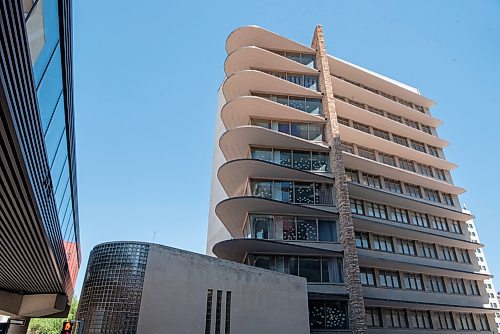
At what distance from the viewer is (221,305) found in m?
14.0

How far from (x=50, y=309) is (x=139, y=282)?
18.1 meters

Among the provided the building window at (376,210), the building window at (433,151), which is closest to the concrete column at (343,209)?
the building window at (376,210)

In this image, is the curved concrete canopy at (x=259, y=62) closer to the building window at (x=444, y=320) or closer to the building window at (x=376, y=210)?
the building window at (x=376, y=210)

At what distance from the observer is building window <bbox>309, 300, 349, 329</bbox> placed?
1903cm

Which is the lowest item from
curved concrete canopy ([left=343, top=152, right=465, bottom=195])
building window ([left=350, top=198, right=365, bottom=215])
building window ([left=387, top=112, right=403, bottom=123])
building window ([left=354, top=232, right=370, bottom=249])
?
building window ([left=354, top=232, right=370, bottom=249])

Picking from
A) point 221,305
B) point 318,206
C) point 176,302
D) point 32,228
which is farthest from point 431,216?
point 32,228

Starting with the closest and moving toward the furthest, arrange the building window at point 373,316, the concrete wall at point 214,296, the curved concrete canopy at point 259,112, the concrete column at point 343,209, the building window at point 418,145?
the concrete wall at point 214,296
the concrete column at point 343,209
the building window at point 373,316
the curved concrete canopy at point 259,112
the building window at point 418,145

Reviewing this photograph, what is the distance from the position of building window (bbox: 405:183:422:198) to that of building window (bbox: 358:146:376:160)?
4122 millimetres

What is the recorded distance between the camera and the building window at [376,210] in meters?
26.4

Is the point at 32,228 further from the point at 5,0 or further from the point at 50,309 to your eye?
the point at 50,309

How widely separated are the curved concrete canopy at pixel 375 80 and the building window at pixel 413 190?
1007 centimetres

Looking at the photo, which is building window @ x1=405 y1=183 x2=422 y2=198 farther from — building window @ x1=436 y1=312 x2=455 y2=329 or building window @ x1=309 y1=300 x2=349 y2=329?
building window @ x1=309 y1=300 x2=349 y2=329

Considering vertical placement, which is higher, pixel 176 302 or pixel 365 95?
→ pixel 365 95

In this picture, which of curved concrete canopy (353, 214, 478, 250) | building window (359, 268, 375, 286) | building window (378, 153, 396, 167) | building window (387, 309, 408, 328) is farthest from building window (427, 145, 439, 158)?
building window (387, 309, 408, 328)
